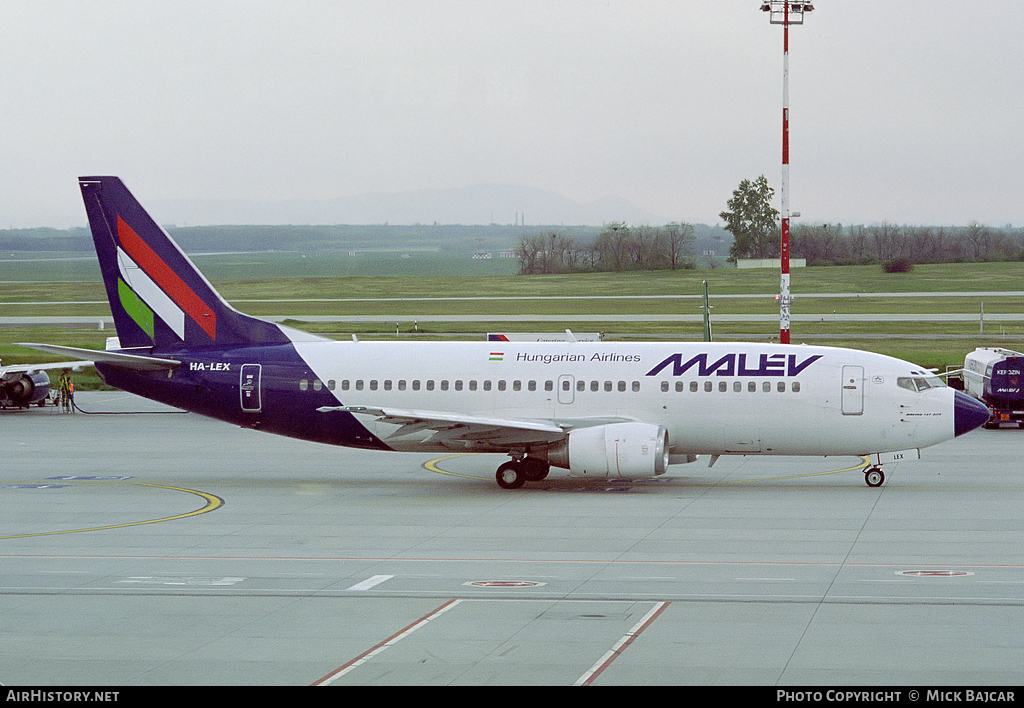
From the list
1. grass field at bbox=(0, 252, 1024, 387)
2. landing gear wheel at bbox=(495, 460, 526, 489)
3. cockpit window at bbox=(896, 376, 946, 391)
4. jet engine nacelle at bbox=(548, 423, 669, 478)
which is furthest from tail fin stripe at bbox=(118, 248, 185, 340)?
grass field at bbox=(0, 252, 1024, 387)

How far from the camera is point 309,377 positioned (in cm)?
3497

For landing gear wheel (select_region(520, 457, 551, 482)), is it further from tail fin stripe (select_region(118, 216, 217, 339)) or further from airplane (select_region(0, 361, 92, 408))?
airplane (select_region(0, 361, 92, 408))

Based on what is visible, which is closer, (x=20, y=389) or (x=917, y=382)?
(x=917, y=382)

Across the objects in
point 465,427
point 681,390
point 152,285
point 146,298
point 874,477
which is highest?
point 152,285

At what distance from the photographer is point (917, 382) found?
1309 inches

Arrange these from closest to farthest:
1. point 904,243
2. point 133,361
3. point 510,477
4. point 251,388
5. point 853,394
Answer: point 853,394 < point 510,477 < point 251,388 < point 133,361 < point 904,243

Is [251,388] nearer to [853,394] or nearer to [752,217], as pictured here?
[853,394]

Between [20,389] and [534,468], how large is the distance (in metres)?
32.0

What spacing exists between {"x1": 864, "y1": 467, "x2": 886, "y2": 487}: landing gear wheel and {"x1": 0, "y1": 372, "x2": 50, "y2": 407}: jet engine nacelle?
39.4 meters

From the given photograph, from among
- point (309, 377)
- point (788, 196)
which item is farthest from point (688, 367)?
point (788, 196)

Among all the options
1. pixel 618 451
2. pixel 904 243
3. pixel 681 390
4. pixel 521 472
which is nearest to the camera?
pixel 618 451

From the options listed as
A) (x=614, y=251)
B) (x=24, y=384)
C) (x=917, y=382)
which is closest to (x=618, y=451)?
(x=917, y=382)

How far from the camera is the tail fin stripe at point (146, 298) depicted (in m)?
36.2

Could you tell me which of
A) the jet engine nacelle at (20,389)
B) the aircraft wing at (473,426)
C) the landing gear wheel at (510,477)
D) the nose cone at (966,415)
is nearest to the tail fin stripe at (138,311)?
the aircraft wing at (473,426)
